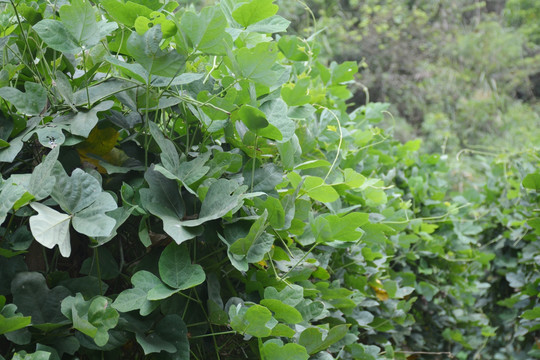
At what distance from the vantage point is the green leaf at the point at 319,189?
3.09 ft

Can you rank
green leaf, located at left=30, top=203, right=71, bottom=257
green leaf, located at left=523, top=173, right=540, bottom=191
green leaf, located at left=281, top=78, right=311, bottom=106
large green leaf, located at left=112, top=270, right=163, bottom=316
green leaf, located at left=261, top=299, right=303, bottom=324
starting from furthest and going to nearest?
green leaf, located at left=523, top=173, right=540, bottom=191, green leaf, located at left=281, top=78, right=311, bottom=106, green leaf, located at left=261, top=299, right=303, bottom=324, large green leaf, located at left=112, top=270, right=163, bottom=316, green leaf, located at left=30, top=203, right=71, bottom=257

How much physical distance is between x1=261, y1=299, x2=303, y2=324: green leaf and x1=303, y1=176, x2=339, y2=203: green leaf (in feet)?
0.74

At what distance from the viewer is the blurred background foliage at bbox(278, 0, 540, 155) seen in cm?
984

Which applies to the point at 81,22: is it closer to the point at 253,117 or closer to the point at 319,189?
the point at 253,117

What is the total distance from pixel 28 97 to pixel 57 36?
11 centimetres

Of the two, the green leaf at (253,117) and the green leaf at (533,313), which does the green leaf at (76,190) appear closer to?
the green leaf at (253,117)

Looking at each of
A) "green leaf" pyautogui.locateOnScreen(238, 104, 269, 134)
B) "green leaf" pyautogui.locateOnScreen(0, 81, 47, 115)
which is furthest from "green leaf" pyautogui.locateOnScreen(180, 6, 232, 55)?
"green leaf" pyautogui.locateOnScreen(0, 81, 47, 115)

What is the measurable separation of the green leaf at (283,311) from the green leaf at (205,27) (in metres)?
0.40

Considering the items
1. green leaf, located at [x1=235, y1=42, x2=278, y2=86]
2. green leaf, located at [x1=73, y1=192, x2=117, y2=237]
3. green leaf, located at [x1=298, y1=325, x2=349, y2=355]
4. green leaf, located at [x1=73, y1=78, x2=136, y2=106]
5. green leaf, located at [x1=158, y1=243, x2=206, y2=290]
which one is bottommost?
green leaf, located at [x1=298, y1=325, x2=349, y2=355]

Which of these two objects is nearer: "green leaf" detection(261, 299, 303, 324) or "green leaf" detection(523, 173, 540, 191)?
"green leaf" detection(261, 299, 303, 324)

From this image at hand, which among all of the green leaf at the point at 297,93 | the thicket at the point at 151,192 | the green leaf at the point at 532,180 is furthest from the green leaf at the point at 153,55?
the green leaf at the point at 532,180

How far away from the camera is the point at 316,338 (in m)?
0.89

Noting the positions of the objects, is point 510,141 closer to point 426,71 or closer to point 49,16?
point 426,71

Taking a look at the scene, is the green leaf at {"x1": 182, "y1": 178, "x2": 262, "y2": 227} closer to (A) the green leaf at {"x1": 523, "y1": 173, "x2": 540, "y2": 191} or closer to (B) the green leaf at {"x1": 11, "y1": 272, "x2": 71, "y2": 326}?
(B) the green leaf at {"x1": 11, "y1": 272, "x2": 71, "y2": 326}
